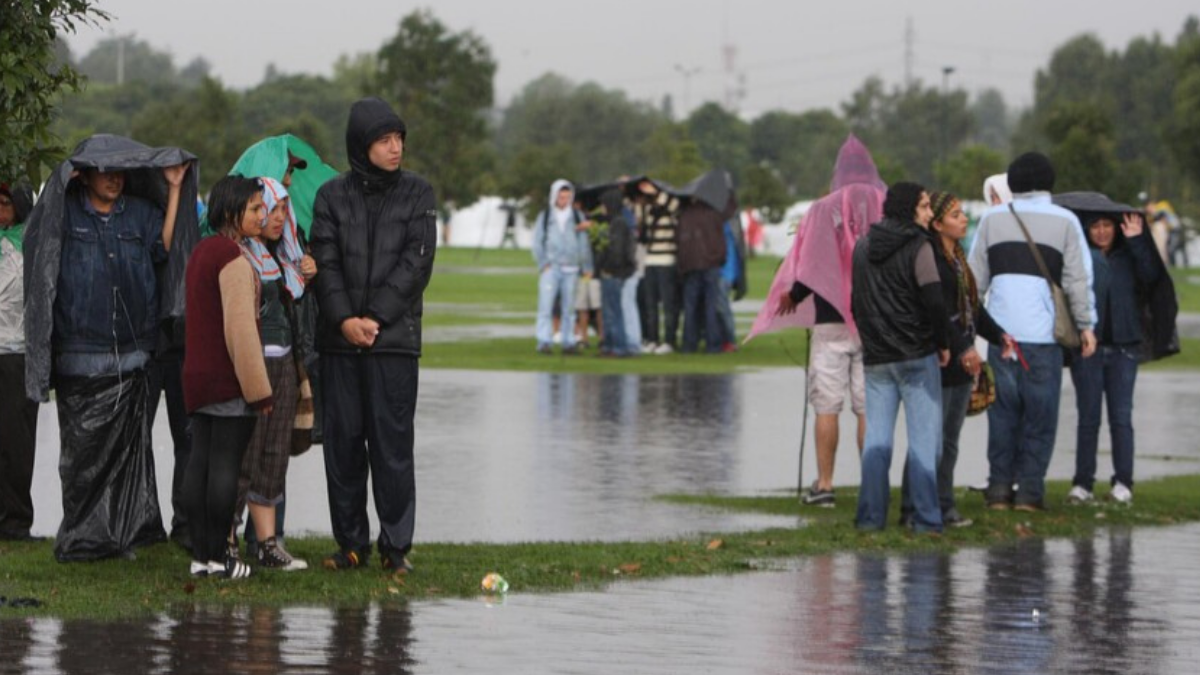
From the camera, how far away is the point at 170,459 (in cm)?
1585

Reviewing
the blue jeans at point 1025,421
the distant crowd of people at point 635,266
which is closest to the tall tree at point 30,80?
the blue jeans at point 1025,421

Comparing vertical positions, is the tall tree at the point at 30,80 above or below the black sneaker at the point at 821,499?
above

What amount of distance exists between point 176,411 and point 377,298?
5.20ft

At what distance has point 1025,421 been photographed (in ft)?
46.4

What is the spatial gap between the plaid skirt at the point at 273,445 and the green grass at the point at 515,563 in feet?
1.34

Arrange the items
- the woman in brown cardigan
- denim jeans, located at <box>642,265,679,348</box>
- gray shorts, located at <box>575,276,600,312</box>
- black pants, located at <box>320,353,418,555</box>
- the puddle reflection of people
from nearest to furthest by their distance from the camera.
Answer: the puddle reflection of people
the woman in brown cardigan
black pants, located at <box>320,353,418,555</box>
gray shorts, located at <box>575,276,600,312</box>
denim jeans, located at <box>642,265,679,348</box>

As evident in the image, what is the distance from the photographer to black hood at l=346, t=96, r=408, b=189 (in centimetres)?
1030

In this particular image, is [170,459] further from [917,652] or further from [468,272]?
[468,272]

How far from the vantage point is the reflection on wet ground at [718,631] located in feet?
27.4

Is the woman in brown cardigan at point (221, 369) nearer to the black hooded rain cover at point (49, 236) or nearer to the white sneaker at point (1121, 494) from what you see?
the black hooded rain cover at point (49, 236)

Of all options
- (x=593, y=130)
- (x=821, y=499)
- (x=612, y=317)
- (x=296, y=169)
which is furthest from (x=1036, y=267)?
(x=593, y=130)

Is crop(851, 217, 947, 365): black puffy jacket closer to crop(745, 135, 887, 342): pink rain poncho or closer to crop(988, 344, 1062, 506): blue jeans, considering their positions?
crop(745, 135, 887, 342): pink rain poncho

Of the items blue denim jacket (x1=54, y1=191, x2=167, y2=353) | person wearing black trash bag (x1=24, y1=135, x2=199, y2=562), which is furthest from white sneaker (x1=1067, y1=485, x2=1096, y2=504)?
blue denim jacket (x1=54, y1=191, x2=167, y2=353)

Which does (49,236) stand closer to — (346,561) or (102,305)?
(102,305)
